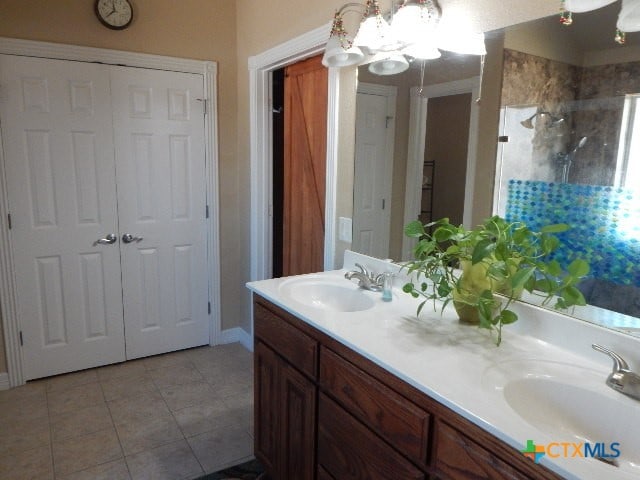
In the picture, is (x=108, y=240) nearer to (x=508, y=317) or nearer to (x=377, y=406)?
(x=377, y=406)

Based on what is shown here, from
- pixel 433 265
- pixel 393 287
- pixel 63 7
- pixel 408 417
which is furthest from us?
pixel 63 7

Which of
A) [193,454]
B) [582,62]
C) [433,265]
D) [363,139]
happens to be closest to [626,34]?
[582,62]

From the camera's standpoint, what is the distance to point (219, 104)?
316 cm

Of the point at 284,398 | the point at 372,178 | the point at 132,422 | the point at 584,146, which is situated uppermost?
the point at 584,146

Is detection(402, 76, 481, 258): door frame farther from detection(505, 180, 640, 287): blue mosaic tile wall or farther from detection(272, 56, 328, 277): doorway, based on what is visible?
detection(272, 56, 328, 277): doorway

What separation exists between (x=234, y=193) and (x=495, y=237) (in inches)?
91.9

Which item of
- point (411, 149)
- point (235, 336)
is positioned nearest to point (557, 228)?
point (411, 149)

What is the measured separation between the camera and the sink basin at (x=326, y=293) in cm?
188

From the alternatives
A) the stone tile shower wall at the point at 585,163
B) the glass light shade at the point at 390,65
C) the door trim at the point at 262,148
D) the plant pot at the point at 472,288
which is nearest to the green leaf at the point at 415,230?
the plant pot at the point at 472,288

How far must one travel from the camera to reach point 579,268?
3.99 ft

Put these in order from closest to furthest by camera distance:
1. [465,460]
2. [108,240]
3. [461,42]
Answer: [465,460] < [461,42] < [108,240]

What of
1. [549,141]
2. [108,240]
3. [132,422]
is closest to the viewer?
[549,141]

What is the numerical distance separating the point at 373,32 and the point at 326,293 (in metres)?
1.12

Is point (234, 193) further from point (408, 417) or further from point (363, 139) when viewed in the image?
point (408, 417)
